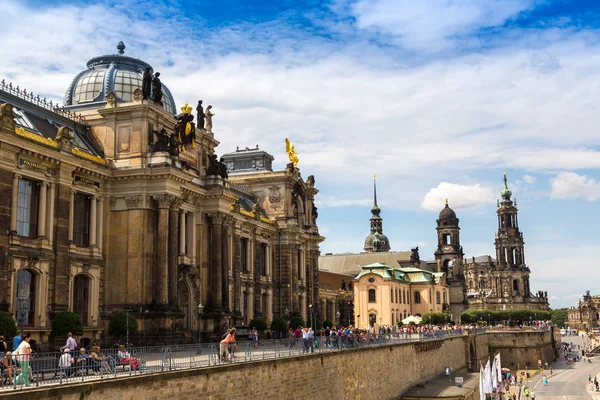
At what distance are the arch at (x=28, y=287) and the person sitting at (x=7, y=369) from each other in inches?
622

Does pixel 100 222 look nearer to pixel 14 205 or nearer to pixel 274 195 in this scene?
pixel 14 205

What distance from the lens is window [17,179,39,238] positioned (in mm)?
35531

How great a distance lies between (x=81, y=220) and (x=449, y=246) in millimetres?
114577

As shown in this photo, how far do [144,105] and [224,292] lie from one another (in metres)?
13.7

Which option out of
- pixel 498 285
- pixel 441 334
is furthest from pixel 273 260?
pixel 498 285

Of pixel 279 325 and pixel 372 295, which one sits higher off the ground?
pixel 372 295

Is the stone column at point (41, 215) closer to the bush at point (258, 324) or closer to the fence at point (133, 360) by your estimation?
the fence at point (133, 360)

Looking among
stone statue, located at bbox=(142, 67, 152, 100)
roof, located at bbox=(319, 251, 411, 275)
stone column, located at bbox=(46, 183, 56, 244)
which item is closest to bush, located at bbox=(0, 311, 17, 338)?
stone column, located at bbox=(46, 183, 56, 244)

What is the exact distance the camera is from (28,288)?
35812 millimetres

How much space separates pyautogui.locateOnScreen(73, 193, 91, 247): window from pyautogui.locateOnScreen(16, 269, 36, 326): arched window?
3.88 meters

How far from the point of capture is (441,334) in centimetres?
6806

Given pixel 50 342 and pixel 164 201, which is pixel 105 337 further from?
pixel 164 201

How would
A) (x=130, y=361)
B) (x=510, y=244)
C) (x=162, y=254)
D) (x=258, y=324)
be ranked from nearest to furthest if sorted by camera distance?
(x=130, y=361)
(x=162, y=254)
(x=258, y=324)
(x=510, y=244)

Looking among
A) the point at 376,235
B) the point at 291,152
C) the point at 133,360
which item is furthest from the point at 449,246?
the point at 133,360
